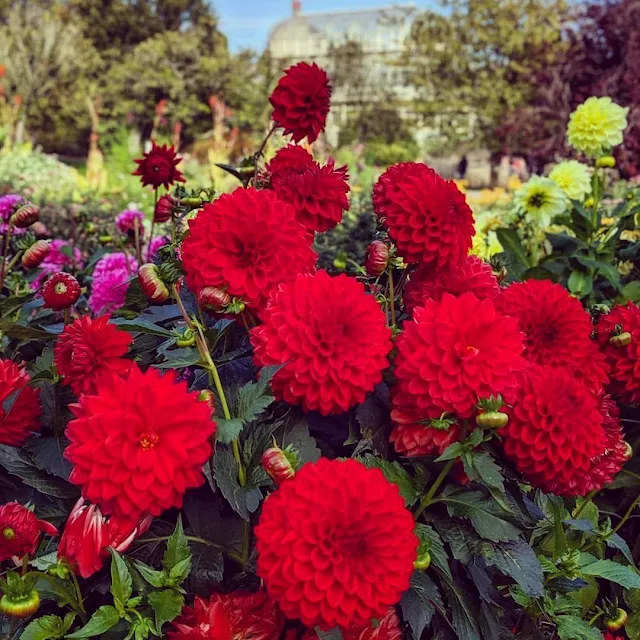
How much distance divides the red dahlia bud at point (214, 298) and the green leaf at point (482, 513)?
0.38m

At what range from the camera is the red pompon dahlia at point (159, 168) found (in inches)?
58.6

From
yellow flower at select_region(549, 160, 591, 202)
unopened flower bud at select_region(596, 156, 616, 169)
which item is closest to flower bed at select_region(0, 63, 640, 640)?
unopened flower bud at select_region(596, 156, 616, 169)

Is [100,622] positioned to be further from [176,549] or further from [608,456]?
[608,456]

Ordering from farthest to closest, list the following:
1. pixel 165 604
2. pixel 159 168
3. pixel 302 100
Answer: pixel 159 168, pixel 302 100, pixel 165 604

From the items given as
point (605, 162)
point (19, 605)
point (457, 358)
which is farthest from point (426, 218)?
point (605, 162)

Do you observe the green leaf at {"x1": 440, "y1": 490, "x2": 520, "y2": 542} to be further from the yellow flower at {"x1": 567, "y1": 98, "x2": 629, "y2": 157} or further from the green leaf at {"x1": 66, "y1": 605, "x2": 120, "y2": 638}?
the yellow flower at {"x1": 567, "y1": 98, "x2": 629, "y2": 157}

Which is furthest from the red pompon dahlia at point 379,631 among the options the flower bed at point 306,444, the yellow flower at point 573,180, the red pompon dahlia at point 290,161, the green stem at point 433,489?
the yellow flower at point 573,180

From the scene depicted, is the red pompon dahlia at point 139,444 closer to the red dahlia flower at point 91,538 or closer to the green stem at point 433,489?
the red dahlia flower at point 91,538

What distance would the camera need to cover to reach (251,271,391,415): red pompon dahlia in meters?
0.85

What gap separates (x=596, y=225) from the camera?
7.46 feet

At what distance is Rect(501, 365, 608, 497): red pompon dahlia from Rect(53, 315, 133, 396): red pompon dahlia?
520 mm

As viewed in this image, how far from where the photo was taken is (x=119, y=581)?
80cm

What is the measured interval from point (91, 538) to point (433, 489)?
0.42 m

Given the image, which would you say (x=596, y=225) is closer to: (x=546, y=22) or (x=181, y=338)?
(x=181, y=338)
